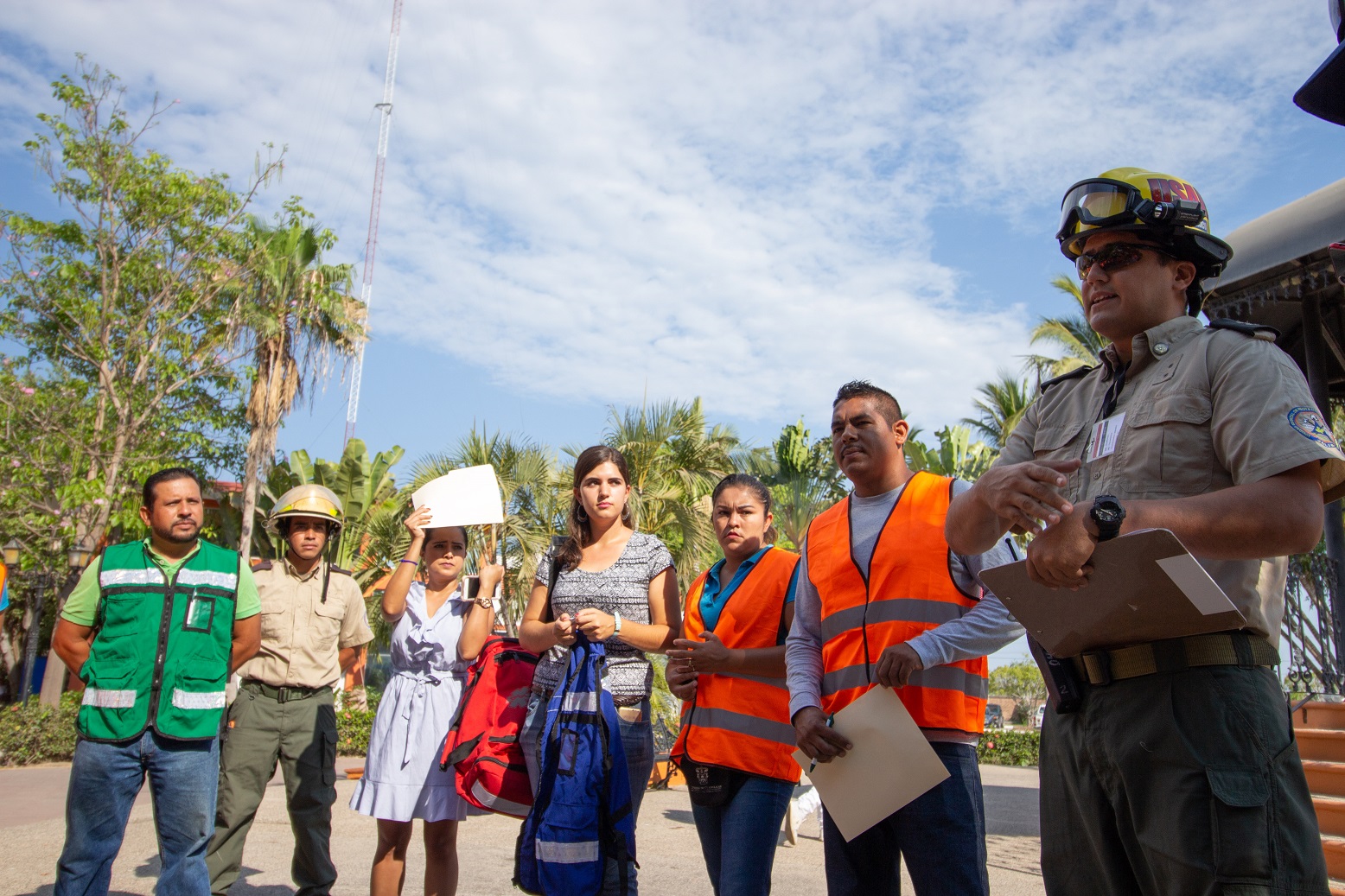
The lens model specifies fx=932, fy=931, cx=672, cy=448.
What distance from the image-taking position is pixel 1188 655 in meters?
1.73

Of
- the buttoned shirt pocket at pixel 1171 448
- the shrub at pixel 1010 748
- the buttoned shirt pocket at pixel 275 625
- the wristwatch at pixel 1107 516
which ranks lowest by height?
the shrub at pixel 1010 748

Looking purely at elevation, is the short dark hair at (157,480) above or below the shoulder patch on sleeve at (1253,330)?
below

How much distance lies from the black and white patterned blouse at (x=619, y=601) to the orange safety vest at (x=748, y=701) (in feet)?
0.72

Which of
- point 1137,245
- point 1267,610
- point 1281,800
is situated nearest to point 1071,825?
point 1281,800

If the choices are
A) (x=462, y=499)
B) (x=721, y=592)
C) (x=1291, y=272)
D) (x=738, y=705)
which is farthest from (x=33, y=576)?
(x=1291, y=272)

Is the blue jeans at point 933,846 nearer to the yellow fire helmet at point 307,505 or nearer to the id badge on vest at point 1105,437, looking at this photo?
the id badge on vest at point 1105,437

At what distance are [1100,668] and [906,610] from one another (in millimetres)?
1035

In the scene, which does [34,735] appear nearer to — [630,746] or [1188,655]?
[630,746]

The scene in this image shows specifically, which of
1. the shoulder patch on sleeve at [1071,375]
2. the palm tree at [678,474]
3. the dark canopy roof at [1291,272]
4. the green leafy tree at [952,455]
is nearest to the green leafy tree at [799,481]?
the green leafy tree at [952,455]

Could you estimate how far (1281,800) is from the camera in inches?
63.0

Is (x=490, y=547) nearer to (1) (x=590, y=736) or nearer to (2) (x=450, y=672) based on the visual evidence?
(2) (x=450, y=672)

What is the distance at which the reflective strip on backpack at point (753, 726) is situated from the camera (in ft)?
11.1

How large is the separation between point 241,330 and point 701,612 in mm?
16212

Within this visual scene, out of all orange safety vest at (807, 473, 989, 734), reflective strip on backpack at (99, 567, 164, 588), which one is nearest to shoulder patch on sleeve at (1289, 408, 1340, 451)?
orange safety vest at (807, 473, 989, 734)
